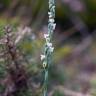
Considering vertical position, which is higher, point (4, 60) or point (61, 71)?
point (61, 71)

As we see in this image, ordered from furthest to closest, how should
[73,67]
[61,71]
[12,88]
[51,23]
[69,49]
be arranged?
Answer: [69,49] < [73,67] < [61,71] < [12,88] < [51,23]

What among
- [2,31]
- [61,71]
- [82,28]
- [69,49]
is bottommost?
[2,31]

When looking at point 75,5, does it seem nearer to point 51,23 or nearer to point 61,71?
point 61,71

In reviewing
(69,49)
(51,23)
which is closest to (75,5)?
(69,49)

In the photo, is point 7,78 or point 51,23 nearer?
point 51,23

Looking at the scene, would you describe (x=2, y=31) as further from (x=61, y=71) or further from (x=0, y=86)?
(x=61, y=71)

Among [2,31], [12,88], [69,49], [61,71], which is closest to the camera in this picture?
[2,31]

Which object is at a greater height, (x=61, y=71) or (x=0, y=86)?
(x=61, y=71)

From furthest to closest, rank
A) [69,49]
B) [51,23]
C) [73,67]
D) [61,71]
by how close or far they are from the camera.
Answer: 1. [69,49]
2. [73,67]
3. [61,71]
4. [51,23]

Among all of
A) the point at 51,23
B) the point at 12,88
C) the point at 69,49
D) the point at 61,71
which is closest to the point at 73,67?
the point at 69,49
